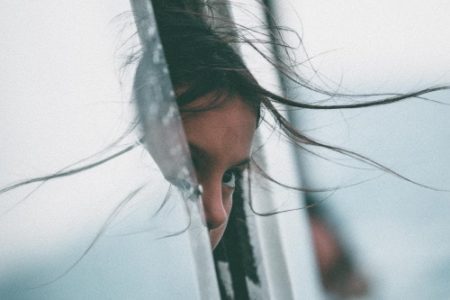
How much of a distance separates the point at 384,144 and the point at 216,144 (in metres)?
0.64

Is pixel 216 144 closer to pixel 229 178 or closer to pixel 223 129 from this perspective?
pixel 223 129

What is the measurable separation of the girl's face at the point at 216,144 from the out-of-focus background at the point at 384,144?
0.25m

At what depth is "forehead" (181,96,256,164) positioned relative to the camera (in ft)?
2.57

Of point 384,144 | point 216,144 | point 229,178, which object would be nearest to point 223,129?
point 216,144

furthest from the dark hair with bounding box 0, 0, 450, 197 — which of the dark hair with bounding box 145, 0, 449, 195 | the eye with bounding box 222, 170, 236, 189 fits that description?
the eye with bounding box 222, 170, 236, 189

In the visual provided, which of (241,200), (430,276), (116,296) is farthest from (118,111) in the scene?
(430,276)

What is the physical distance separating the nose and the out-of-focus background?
14.0 inches

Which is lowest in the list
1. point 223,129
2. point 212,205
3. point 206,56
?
point 212,205

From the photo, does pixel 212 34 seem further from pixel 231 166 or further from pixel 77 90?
pixel 77 90

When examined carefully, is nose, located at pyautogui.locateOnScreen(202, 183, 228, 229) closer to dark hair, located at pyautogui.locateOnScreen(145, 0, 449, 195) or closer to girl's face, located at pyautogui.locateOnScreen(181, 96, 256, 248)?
girl's face, located at pyautogui.locateOnScreen(181, 96, 256, 248)

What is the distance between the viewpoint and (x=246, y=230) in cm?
111

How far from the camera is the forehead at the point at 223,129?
784 millimetres

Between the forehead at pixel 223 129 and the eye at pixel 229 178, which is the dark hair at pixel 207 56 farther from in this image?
the eye at pixel 229 178

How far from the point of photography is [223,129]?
0.83 meters
